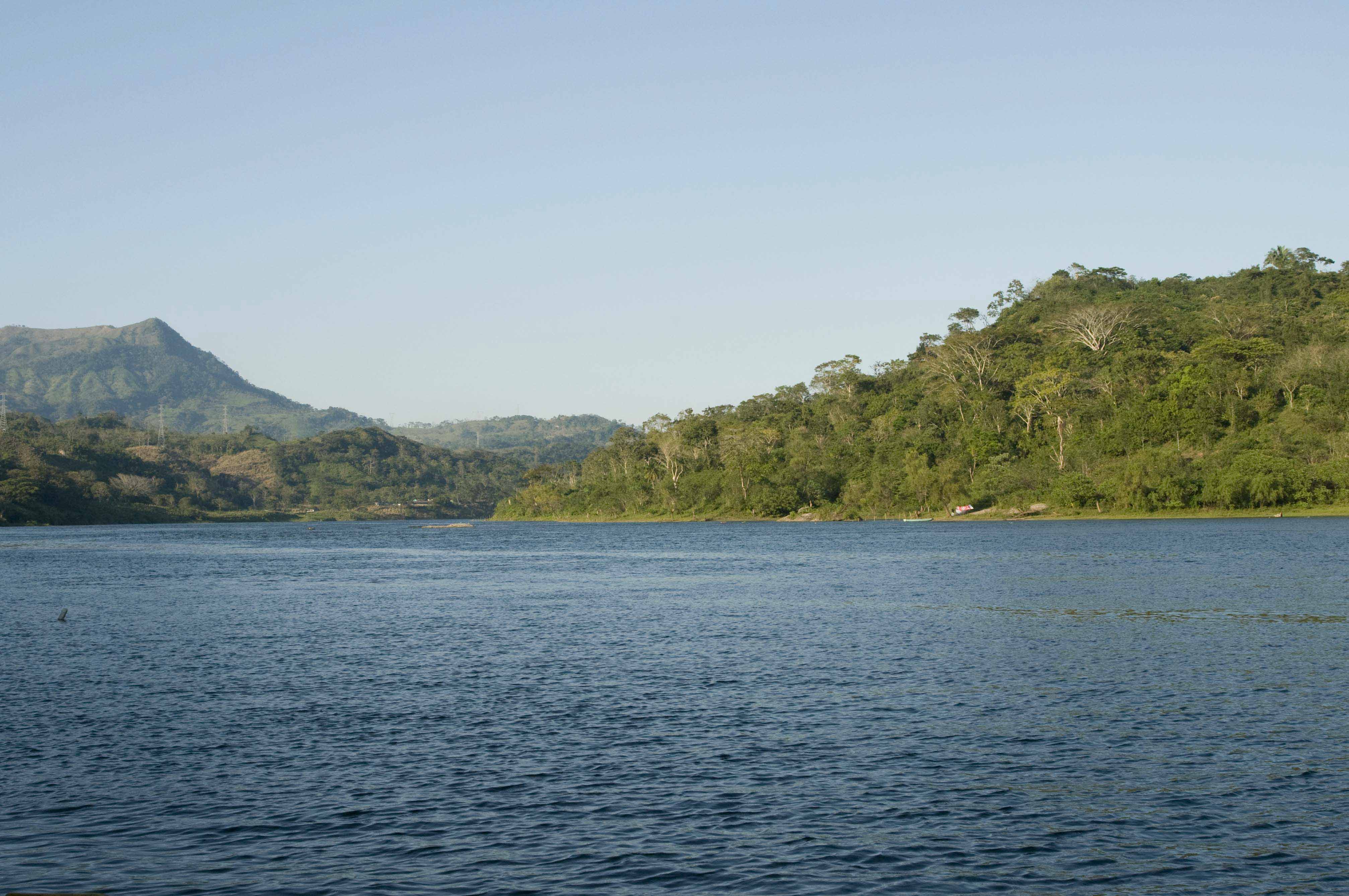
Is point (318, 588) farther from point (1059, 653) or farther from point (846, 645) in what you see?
point (1059, 653)

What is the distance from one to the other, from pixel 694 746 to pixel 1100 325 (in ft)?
545

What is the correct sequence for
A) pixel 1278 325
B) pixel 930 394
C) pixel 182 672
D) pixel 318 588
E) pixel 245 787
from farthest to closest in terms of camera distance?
pixel 930 394, pixel 1278 325, pixel 318 588, pixel 182 672, pixel 245 787

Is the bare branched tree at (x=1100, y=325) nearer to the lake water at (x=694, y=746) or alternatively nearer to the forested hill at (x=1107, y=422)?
the forested hill at (x=1107, y=422)

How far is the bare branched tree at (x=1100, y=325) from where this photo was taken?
550 ft

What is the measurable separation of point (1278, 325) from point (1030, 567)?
116150mm

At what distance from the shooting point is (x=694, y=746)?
20.7 meters

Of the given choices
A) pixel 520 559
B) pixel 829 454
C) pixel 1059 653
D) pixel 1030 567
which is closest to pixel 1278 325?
pixel 829 454

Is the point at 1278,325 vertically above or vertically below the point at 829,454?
above

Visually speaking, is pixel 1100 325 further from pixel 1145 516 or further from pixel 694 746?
pixel 694 746

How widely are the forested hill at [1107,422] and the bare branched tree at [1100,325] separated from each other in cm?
27

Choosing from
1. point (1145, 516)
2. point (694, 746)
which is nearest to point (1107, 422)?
point (1145, 516)

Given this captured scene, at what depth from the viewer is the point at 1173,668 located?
1113 inches

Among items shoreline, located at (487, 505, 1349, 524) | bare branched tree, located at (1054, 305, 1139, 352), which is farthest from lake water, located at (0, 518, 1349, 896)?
bare branched tree, located at (1054, 305, 1139, 352)

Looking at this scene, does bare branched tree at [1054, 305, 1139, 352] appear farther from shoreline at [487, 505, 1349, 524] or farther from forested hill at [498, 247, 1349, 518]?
shoreline at [487, 505, 1349, 524]
